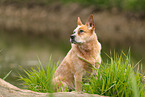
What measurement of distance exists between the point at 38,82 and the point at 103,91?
5.48 ft

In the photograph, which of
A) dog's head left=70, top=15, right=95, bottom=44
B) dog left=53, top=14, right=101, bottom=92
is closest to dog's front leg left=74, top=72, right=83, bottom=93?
dog left=53, top=14, right=101, bottom=92

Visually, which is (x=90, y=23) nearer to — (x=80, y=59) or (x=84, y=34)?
(x=84, y=34)

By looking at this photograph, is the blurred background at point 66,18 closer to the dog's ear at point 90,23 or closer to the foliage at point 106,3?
the foliage at point 106,3

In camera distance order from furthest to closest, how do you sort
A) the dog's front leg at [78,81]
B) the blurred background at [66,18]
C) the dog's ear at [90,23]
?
the blurred background at [66,18]
the dog's ear at [90,23]
the dog's front leg at [78,81]

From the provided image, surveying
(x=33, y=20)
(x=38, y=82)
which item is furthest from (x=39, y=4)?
(x=38, y=82)

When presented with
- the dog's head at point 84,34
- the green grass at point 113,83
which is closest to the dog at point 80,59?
the dog's head at point 84,34

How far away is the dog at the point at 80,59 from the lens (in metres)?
5.79

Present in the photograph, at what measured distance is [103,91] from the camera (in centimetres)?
524

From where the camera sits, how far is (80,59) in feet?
19.1

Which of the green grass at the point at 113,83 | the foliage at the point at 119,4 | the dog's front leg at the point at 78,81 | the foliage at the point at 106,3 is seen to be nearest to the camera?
the green grass at the point at 113,83

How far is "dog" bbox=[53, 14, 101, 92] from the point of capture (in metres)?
5.79

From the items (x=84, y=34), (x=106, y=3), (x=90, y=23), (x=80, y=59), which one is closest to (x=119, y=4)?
(x=106, y=3)

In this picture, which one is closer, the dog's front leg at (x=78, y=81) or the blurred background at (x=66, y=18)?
the dog's front leg at (x=78, y=81)

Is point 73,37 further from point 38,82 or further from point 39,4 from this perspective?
point 39,4
